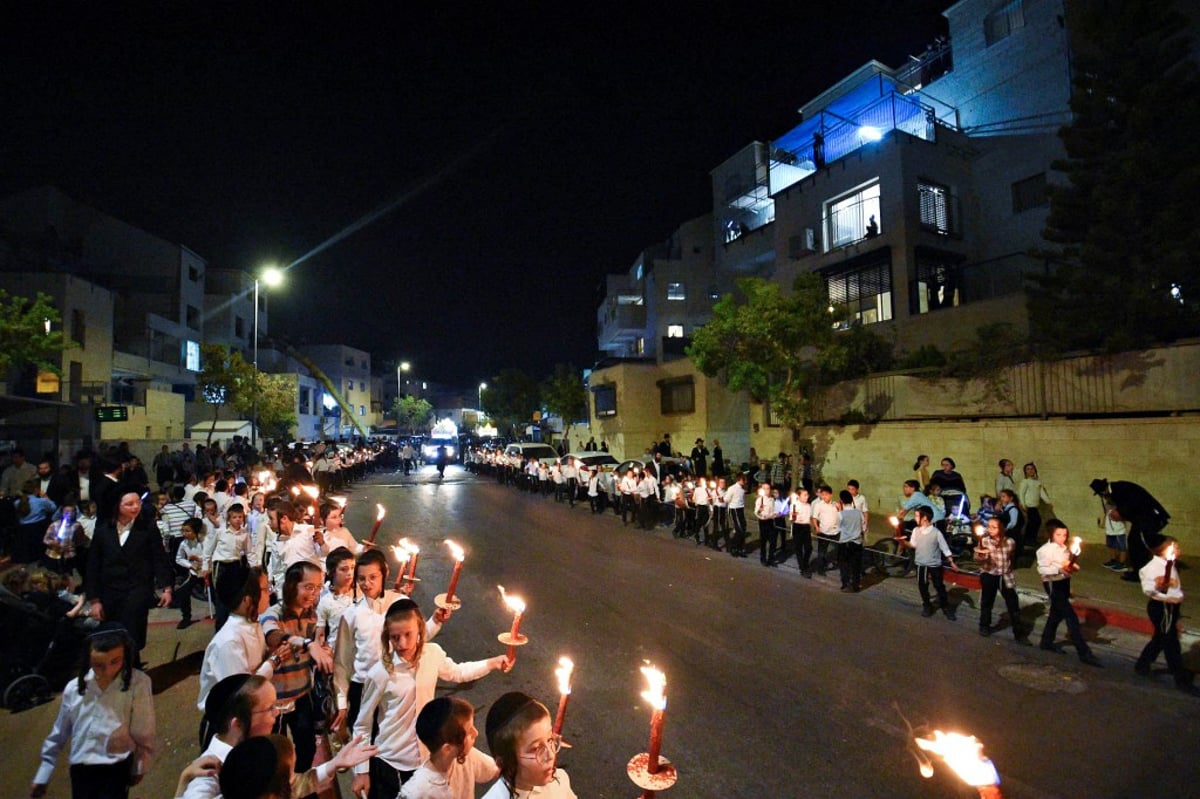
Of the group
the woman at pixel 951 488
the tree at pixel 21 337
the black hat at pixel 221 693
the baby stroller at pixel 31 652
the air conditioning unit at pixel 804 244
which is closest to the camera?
the black hat at pixel 221 693

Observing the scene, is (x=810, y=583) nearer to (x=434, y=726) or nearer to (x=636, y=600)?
(x=636, y=600)

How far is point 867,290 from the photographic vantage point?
23906 mm

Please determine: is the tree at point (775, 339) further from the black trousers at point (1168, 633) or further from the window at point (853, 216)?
the black trousers at point (1168, 633)

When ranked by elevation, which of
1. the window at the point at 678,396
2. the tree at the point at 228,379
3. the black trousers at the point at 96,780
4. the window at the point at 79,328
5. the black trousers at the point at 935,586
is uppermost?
the window at the point at 79,328

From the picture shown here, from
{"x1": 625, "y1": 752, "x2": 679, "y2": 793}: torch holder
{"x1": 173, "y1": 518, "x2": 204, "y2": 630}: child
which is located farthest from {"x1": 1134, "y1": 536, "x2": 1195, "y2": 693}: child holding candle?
{"x1": 173, "y1": 518, "x2": 204, "y2": 630}: child

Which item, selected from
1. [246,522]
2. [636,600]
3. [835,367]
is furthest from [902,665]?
[835,367]

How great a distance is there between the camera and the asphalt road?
15.4 feet

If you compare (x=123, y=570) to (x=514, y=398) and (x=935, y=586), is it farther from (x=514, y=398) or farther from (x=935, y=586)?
(x=514, y=398)

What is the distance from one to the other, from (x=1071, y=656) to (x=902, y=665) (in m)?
2.10

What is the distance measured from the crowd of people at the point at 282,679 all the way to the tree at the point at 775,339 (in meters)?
12.7

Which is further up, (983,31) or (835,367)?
Answer: (983,31)

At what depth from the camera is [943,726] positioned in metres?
5.48

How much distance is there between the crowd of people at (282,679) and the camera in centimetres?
247

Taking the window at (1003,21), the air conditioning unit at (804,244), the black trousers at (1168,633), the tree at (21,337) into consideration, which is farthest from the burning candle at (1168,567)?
the window at (1003,21)
